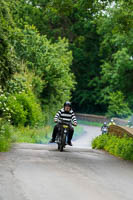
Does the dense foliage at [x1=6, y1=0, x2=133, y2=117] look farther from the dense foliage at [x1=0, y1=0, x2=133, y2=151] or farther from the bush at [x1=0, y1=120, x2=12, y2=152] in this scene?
the bush at [x1=0, y1=120, x2=12, y2=152]

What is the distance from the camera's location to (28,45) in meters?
33.0

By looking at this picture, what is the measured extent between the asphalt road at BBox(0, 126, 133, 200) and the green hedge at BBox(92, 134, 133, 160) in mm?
1974

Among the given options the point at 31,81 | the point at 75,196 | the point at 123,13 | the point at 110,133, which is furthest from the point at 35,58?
the point at 75,196

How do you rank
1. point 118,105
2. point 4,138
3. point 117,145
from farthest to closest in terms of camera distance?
point 118,105
point 4,138
point 117,145

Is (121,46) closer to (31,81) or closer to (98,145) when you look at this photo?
(31,81)

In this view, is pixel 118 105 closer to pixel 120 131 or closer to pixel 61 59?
pixel 61 59

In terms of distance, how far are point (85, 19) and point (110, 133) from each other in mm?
42449

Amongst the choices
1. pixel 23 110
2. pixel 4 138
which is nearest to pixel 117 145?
pixel 4 138

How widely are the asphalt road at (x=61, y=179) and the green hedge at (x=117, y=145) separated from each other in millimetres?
1974

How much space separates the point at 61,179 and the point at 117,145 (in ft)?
24.4

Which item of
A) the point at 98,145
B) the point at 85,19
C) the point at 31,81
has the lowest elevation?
the point at 98,145

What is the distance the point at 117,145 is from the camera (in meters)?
16.2

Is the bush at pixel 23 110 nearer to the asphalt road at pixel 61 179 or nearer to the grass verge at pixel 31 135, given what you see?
the grass verge at pixel 31 135

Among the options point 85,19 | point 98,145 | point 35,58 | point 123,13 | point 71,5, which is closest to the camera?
point 71,5
